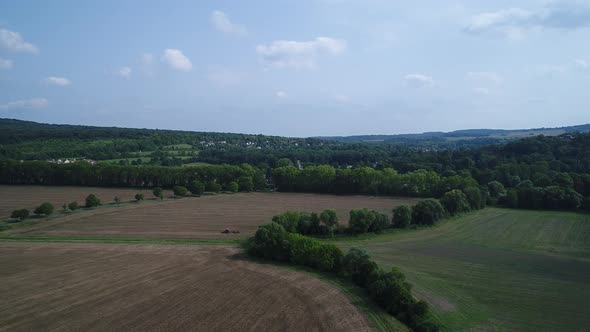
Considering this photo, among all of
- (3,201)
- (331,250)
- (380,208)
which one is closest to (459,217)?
(380,208)

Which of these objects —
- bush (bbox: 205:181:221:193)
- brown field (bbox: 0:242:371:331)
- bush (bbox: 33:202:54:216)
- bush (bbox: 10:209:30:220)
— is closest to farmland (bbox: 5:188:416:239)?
bush (bbox: 33:202:54:216)

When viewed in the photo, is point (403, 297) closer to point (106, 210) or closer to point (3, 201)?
point (106, 210)

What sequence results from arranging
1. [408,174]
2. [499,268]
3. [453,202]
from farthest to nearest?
[408,174], [453,202], [499,268]

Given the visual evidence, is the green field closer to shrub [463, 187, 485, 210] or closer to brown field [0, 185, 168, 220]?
shrub [463, 187, 485, 210]

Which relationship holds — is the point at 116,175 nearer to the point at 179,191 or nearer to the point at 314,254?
the point at 179,191

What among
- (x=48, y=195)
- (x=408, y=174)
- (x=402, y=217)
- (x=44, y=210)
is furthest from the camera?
(x=408, y=174)

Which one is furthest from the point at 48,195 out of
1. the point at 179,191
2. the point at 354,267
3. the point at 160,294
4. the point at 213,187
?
the point at 354,267
